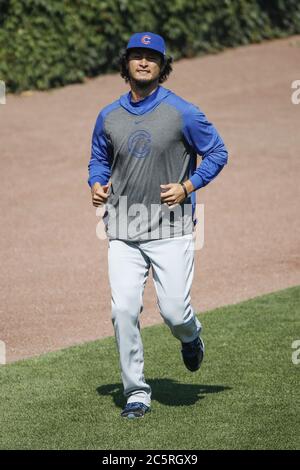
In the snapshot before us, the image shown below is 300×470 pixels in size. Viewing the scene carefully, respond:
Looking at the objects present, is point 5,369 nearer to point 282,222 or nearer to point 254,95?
point 282,222

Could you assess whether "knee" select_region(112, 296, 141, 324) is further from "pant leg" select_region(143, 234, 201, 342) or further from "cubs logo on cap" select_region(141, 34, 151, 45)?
"cubs logo on cap" select_region(141, 34, 151, 45)

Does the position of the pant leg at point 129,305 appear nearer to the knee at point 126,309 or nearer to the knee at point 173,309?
the knee at point 126,309

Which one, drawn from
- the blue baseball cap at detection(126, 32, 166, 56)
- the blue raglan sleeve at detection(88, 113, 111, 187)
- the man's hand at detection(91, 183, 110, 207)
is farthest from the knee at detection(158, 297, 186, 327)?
the blue baseball cap at detection(126, 32, 166, 56)

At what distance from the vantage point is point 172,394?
23.1ft

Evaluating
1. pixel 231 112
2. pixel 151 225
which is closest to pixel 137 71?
pixel 151 225

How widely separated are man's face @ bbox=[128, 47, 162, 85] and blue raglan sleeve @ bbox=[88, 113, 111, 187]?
31 centimetres

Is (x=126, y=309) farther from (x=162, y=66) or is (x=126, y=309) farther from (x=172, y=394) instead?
(x=162, y=66)

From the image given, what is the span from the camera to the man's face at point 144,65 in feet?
21.1

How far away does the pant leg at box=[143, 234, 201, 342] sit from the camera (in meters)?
6.49

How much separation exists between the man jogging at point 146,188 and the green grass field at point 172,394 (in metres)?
0.31

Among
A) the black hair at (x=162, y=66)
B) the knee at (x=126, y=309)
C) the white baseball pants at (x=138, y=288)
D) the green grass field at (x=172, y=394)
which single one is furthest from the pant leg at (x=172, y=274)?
the black hair at (x=162, y=66)

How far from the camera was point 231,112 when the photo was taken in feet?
53.7

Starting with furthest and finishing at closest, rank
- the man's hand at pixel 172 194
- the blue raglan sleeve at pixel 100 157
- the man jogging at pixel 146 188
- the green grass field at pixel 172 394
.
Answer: the blue raglan sleeve at pixel 100 157
the man jogging at pixel 146 188
the man's hand at pixel 172 194
the green grass field at pixel 172 394
